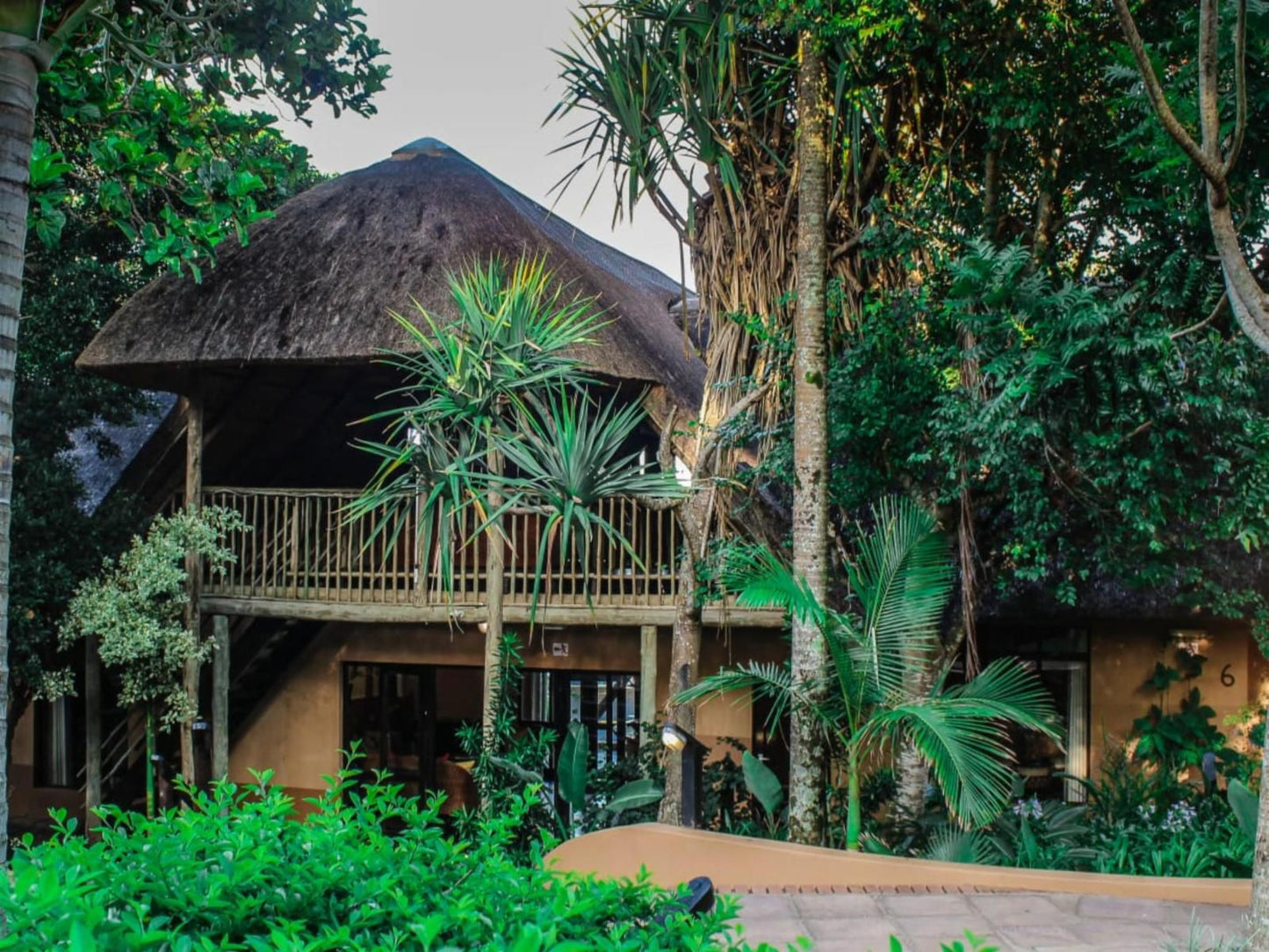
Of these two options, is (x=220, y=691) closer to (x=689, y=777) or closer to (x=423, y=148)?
(x=689, y=777)

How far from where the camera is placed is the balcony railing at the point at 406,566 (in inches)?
344

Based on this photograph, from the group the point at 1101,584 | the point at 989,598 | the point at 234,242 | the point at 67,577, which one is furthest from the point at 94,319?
the point at 1101,584

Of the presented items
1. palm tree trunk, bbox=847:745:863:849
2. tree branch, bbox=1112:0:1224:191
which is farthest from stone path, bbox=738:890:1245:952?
tree branch, bbox=1112:0:1224:191

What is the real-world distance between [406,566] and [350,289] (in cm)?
240

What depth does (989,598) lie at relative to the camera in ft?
26.9

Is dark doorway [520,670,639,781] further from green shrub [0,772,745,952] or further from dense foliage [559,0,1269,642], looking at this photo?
green shrub [0,772,745,952]

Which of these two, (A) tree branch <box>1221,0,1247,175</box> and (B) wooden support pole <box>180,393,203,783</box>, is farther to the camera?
(B) wooden support pole <box>180,393,203,783</box>

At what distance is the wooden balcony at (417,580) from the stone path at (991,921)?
11.4ft

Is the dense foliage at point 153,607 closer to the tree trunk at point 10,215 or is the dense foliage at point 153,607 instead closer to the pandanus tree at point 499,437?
the pandanus tree at point 499,437

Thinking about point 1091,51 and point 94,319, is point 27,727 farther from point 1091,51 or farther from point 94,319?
point 1091,51

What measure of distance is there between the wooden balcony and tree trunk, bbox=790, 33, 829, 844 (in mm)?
2245

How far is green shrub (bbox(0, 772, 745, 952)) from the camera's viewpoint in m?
1.89

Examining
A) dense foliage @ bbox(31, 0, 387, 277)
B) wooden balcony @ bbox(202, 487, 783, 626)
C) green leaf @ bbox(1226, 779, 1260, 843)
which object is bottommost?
green leaf @ bbox(1226, 779, 1260, 843)

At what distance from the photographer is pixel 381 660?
10.7 metres
